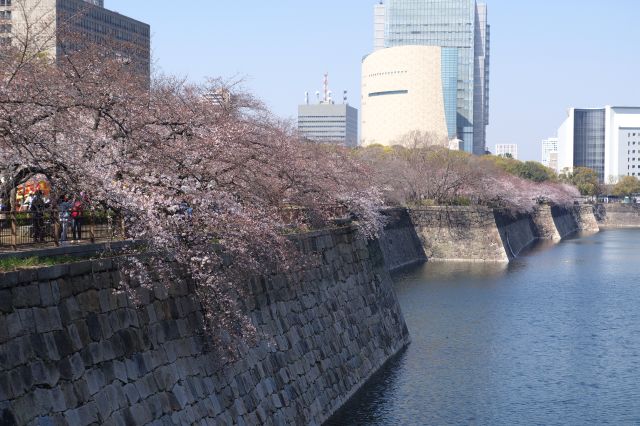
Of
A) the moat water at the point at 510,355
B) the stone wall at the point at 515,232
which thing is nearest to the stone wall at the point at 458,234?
the stone wall at the point at 515,232

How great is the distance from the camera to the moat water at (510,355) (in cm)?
2052

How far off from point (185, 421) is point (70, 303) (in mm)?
2775

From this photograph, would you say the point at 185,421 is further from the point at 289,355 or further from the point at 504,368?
the point at 504,368

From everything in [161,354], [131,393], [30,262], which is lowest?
[131,393]

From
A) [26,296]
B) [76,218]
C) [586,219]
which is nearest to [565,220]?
[586,219]

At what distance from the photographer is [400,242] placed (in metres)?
54.2

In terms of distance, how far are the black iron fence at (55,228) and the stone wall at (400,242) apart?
34684 millimetres

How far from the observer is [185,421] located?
12.4m

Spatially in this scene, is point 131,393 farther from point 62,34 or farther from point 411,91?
point 411,91

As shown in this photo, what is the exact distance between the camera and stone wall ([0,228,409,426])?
9742mm

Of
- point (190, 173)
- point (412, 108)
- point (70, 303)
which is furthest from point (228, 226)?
point (412, 108)

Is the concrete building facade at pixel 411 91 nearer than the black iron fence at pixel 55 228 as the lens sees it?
No

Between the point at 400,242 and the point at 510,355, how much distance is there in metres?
27.4

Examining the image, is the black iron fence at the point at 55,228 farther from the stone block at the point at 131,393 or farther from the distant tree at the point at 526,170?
the distant tree at the point at 526,170
